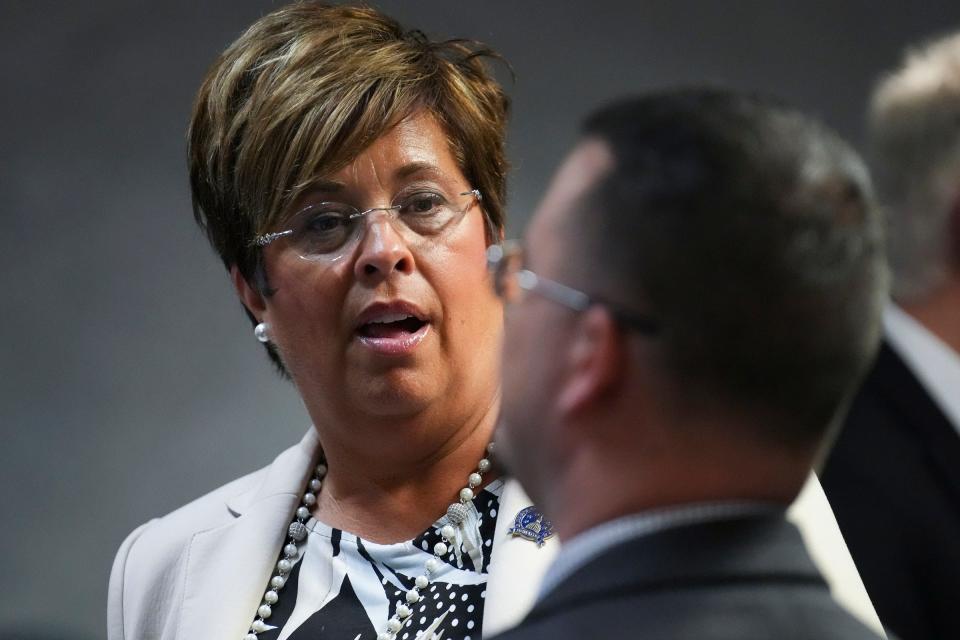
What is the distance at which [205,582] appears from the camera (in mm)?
2078

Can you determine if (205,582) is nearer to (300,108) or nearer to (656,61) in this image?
(300,108)

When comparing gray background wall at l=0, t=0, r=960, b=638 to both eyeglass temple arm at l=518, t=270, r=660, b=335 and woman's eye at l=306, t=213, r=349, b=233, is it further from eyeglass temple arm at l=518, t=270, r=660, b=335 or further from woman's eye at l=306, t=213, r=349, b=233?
eyeglass temple arm at l=518, t=270, r=660, b=335

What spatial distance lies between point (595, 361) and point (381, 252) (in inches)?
34.2

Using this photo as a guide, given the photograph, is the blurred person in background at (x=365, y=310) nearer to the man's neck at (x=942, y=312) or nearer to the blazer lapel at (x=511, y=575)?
the blazer lapel at (x=511, y=575)

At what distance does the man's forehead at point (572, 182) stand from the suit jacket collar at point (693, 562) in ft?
0.89

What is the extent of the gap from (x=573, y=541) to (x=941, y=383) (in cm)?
48

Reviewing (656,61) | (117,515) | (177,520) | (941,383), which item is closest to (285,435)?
(117,515)

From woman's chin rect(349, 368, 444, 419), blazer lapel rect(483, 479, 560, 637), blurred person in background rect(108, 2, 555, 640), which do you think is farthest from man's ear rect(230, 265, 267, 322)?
blazer lapel rect(483, 479, 560, 637)

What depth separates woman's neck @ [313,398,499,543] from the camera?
1989 mm

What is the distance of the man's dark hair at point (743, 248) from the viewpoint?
3.39ft

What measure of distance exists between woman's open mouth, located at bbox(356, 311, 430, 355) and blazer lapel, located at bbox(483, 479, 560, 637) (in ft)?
0.90

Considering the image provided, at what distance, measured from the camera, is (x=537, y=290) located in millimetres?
1136

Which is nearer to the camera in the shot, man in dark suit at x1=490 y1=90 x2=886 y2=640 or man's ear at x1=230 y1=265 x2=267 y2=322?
man in dark suit at x1=490 y1=90 x2=886 y2=640

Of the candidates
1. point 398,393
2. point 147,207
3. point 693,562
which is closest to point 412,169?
point 398,393
